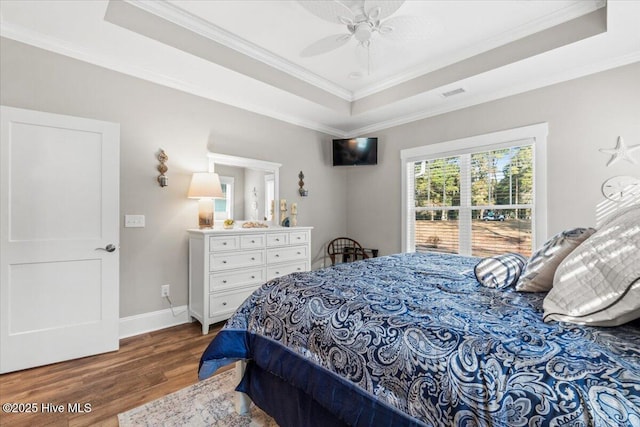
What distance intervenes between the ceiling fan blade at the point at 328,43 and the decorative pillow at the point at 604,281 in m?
2.16

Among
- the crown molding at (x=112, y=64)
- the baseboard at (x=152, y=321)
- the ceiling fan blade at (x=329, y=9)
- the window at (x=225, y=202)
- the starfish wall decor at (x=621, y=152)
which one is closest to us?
the ceiling fan blade at (x=329, y=9)

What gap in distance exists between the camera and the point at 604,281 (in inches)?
37.0

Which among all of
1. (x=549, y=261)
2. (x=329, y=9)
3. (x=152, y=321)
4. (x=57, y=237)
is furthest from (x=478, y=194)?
(x=57, y=237)

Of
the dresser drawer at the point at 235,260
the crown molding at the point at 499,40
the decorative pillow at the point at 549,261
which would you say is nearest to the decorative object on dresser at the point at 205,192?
the dresser drawer at the point at 235,260

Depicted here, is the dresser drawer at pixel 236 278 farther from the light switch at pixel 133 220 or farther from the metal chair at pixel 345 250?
the metal chair at pixel 345 250

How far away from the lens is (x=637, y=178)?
2.57 m

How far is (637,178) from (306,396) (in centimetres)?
337

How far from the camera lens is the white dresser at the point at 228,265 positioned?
291cm

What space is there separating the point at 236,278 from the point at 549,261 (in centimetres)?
270

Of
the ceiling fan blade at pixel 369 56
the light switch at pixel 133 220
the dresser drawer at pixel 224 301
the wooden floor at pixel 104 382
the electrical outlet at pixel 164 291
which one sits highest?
the ceiling fan blade at pixel 369 56

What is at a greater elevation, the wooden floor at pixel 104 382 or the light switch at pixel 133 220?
the light switch at pixel 133 220

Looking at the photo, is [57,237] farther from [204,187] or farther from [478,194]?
[478,194]

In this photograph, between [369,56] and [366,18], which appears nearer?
[366,18]

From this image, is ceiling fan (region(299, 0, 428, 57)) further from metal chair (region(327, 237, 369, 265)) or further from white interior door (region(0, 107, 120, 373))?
metal chair (region(327, 237, 369, 265))
